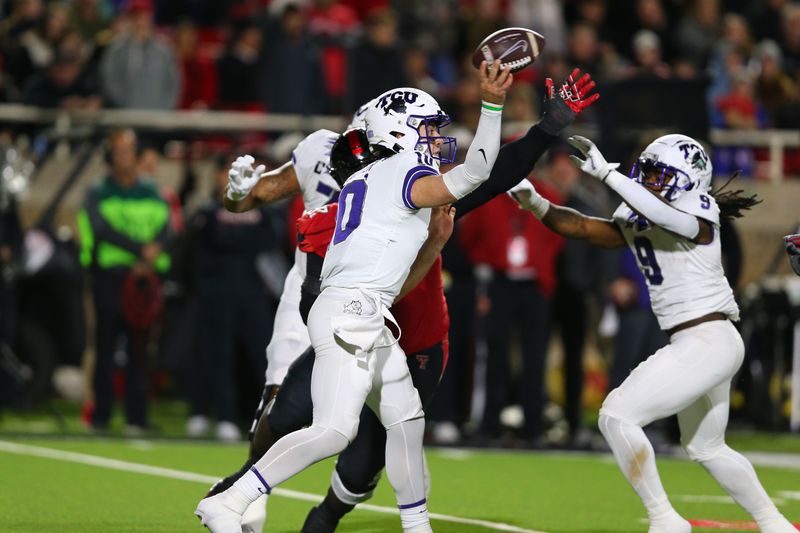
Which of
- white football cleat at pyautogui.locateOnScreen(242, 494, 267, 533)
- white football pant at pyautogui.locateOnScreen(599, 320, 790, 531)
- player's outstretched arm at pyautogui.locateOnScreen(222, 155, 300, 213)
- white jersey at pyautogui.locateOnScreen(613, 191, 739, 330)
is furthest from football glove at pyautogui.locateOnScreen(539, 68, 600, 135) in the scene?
A: white football cleat at pyautogui.locateOnScreen(242, 494, 267, 533)

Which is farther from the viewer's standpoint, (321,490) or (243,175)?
(321,490)

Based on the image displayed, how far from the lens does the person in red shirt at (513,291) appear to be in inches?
446

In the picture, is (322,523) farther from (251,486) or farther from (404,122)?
(404,122)

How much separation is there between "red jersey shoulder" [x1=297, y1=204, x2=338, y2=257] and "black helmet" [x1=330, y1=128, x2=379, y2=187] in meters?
0.20

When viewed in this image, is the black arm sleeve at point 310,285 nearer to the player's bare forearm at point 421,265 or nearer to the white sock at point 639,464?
the player's bare forearm at point 421,265

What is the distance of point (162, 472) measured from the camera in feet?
30.3

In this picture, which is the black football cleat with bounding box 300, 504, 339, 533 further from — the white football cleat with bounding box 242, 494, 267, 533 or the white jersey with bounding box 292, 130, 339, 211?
the white jersey with bounding box 292, 130, 339, 211

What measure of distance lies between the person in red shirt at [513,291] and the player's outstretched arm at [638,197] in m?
4.59

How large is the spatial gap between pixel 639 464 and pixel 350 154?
5.76 ft

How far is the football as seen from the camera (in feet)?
20.0

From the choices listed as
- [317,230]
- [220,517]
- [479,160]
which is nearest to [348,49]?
[317,230]

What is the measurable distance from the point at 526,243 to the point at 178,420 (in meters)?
A: 3.53

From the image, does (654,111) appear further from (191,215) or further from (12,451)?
(12,451)

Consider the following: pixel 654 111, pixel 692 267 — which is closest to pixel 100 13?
pixel 654 111
